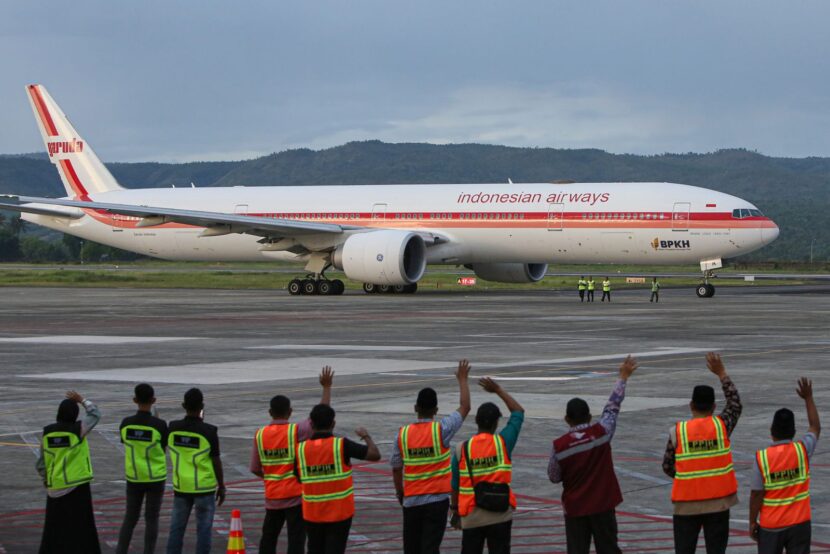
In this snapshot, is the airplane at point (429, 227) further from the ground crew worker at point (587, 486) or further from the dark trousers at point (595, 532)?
the dark trousers at point (595, 532)

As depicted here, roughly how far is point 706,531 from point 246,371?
48.8 ft

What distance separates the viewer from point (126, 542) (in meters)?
9.93

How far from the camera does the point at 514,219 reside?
49.4 m

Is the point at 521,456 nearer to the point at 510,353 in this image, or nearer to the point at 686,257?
the point at 510,353

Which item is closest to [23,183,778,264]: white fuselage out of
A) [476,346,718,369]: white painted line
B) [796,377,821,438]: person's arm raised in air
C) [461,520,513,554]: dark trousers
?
[476,346,718,369]: white painted line

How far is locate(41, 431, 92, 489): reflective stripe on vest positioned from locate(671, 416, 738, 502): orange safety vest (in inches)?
179

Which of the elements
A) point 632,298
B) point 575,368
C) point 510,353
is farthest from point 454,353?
point 632,298

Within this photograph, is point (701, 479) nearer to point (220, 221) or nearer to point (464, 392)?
point (464, 392)

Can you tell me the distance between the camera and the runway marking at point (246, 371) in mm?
21859

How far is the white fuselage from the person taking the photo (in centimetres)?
4709

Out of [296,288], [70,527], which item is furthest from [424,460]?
[296,288]

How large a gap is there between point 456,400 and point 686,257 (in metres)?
30.4

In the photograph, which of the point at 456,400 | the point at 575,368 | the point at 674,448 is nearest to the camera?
the point at 674,448

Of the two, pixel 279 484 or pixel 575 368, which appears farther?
pixel 575 368
